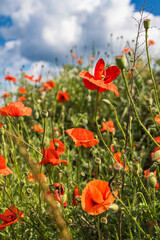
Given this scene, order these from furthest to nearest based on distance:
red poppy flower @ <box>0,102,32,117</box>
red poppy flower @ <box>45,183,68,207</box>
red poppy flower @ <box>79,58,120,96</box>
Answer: red poppy flower @ <box>0,102,32,117</box> < red poppy flower @ <box>45,183,68,207</box> < red poppy flower @ <box>79,58,120,96</box>

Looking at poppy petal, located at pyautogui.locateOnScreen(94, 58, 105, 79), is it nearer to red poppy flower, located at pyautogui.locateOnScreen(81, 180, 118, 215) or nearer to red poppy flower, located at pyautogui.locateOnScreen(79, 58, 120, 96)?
red poppy flower, located at pyautogui.locateOnScreen(79, 58, 120, 96)

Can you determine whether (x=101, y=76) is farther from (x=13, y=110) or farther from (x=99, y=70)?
(x=13, y=110)

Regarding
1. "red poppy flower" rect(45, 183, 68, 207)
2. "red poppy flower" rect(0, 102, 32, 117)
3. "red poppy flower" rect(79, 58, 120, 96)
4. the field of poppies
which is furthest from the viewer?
"red poppy flower" rect(0, 102, 32, 117)

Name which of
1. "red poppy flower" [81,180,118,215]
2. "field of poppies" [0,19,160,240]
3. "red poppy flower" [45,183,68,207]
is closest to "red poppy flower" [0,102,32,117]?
"field of poppies" [0,19,160,240]

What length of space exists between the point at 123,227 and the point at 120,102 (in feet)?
7.73

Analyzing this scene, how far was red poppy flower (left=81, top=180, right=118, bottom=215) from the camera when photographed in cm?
88

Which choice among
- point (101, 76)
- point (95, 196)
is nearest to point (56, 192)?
point (95, 196)

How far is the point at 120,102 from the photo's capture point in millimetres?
3418

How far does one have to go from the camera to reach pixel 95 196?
0.93 meters

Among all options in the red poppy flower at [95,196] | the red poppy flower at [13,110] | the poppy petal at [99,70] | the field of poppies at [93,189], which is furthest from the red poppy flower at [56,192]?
the poppy petal at [99,70]

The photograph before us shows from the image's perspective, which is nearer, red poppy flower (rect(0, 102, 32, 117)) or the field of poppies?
the field of poppies

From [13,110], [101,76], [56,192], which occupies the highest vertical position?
[101,76]

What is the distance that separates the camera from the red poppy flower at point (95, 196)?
88cm

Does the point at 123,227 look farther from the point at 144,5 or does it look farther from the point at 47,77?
the point at 47,77
